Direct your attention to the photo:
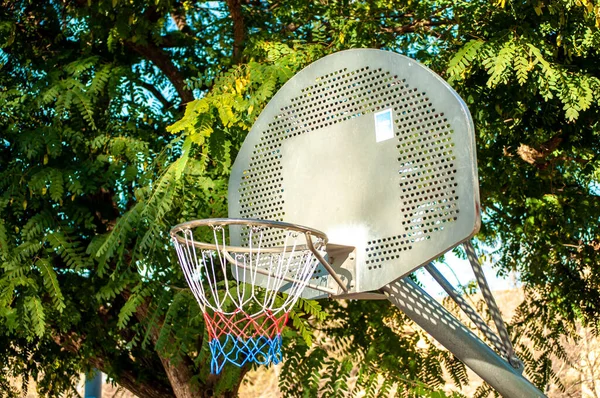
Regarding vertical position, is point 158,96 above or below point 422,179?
below

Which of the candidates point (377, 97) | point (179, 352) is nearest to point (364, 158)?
point (377, 97)

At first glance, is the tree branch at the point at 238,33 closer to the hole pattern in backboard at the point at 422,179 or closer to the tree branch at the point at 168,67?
the tree branch at the point at 168,67

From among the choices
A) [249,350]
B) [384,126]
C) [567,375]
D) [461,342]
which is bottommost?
[567,375]

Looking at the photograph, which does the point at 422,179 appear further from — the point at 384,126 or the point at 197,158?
the point at 197,158

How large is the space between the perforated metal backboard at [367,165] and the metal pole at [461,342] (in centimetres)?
51

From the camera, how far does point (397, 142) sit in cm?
475

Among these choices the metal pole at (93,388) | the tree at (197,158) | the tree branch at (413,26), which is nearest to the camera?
the tree at (197,158)

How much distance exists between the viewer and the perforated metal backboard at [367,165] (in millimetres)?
4480

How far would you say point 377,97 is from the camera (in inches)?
192

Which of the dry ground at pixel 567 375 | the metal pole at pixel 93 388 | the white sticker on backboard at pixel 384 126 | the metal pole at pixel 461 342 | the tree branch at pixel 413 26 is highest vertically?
the white sticker on backboard at pixel 384 126

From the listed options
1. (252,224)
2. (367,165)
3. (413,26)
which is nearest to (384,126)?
(367,165)

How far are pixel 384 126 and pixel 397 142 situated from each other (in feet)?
0.42

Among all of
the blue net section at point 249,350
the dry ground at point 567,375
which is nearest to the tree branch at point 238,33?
the blue net section at point 249,350

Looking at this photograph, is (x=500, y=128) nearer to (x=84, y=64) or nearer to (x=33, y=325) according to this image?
(x=84, y=64)
